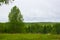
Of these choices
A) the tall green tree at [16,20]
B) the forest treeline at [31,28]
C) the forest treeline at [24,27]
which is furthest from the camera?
the tall green tree at [16,20]

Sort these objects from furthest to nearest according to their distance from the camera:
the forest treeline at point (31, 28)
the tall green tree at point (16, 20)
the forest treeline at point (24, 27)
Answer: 1. the tall green tree at point (16, 20)
2. the forest treeline at point (24, 27)
3. the forest treeline at point (31, 28)

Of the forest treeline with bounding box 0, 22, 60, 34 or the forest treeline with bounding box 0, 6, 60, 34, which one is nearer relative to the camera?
the forest treeline with bounding box 0, 22, 60, 34

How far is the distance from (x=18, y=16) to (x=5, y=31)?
3728mm

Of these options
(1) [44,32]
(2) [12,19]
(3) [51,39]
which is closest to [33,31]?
(1) [44,32]

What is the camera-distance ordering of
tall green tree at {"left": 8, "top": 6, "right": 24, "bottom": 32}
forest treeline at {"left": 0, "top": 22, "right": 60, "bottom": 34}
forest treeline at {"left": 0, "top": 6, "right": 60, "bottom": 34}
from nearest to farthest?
forest treeline at {"left": 0, "top": 22, "right": 60, "bottom": 34} < forest treeline at {"left": 0, "top": 6, "right": 60, "bottom": 34} < tall green tree at {"left": 8, "top": 6, "right": 24, "bottom": 32}

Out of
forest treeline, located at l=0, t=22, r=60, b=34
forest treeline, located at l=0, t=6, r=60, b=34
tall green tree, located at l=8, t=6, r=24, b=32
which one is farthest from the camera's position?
tall green tree, located at l=8, t=6, r=24, b=32

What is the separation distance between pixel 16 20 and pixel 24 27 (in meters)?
2.10

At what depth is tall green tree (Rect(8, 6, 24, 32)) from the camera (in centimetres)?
2852

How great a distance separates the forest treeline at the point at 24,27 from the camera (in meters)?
28.0

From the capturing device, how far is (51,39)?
22375 millimetres

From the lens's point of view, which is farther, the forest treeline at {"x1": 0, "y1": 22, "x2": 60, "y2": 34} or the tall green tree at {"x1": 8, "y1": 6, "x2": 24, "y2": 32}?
the tall green tree at {"x1": 8, "y1": 6, "x2": 24, "y2": 32}

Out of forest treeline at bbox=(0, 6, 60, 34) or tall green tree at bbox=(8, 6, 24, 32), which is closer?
forest treeline at bbox=(0, 6, 60, 34)

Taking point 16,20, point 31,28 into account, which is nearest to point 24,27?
point 31,28

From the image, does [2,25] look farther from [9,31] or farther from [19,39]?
[19,39]
